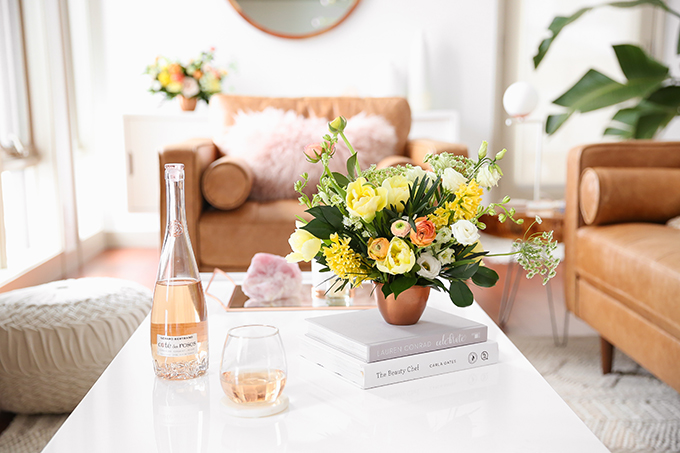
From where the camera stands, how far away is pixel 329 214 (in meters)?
0.92

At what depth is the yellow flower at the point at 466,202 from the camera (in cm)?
89

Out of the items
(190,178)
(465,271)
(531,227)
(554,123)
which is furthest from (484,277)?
(554,123)

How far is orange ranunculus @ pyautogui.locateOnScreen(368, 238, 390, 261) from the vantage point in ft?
2.86

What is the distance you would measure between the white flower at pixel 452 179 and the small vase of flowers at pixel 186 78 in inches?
117

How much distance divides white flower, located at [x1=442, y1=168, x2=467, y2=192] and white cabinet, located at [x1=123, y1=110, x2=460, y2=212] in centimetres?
287

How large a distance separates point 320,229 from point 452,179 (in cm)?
21

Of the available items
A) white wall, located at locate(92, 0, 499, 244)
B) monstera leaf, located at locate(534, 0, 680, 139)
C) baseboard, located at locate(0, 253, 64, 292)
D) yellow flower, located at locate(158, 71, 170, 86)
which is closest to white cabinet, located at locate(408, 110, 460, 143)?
white wall, located at locate(92, 0, 499, 244)

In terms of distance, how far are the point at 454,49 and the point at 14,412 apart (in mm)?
3242

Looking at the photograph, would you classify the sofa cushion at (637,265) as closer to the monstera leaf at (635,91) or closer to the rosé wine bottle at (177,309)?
the monstera leaf at (635,91)

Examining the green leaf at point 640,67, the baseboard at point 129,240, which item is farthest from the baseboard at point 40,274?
the green leaf at point 640,67

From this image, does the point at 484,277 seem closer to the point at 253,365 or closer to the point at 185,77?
the point at 253,365

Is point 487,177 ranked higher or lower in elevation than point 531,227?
higher

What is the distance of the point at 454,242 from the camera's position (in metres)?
0.90

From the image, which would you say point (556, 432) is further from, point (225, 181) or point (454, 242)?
point (225, 181)
